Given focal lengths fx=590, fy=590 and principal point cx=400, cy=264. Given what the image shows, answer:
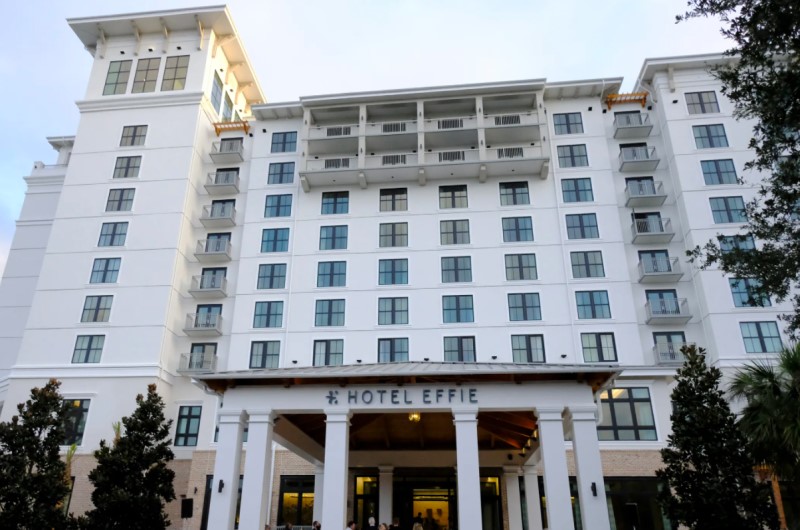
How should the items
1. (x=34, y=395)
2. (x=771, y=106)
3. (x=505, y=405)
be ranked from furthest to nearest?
(x=34, y=395) → (x=505, y=405) → (x=771, y=106)

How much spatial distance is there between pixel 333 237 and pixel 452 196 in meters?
8.01

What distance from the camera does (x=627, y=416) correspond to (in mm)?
31516

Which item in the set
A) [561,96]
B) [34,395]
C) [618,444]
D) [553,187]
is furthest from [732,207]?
[34,395]

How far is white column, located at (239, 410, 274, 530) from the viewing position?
1377 centimetres

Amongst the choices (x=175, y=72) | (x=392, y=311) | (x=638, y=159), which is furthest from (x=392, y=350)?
(x=175, y=72)

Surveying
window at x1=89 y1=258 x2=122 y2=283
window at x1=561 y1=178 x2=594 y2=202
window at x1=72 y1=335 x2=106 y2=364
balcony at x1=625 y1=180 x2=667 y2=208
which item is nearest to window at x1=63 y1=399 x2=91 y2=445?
window at x1=72 y1=335 x2=106 y2=364

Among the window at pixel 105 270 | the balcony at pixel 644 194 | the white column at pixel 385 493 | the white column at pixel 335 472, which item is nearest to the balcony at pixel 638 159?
the balcony at pixel 644 194

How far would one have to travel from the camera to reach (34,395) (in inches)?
756

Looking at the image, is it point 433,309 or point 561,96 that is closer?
point 433,309

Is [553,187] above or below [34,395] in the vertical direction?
above

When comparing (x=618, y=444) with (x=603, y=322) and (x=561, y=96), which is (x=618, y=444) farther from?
(x=561, y=96)

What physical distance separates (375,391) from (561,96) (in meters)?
30.5

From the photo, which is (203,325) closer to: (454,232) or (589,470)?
(454,232)

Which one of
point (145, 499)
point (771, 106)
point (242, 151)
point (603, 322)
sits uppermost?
point (242, 151)
